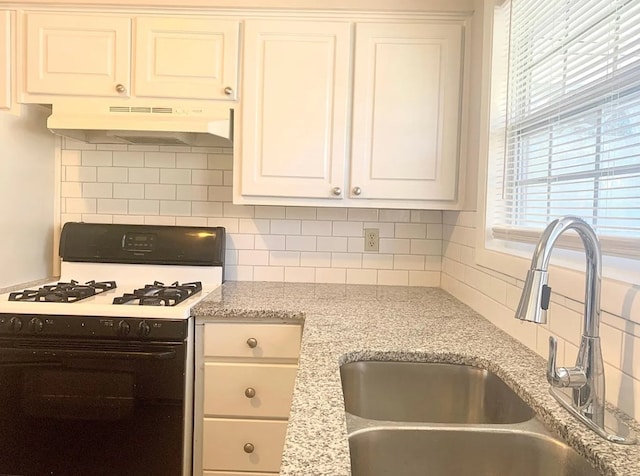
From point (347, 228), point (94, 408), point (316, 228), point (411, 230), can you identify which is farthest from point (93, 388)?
point (411, 230)

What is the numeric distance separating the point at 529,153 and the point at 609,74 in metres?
0.49

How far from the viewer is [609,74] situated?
3.88 ft

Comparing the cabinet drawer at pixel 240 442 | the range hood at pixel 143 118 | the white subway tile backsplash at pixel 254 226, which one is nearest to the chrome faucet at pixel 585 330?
the cabinet drawer at pixel 240 442

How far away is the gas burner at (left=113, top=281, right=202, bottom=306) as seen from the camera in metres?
1.94

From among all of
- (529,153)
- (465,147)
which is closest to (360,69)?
(465,147)

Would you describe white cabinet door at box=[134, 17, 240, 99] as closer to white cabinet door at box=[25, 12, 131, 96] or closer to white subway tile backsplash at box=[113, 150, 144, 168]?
white cabinet door at box=[25, 12, 131, 96]

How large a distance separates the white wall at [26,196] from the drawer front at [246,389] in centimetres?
104

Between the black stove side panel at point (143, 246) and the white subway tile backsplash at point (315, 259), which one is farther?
the white subway tile backsplash at point (315, 259)

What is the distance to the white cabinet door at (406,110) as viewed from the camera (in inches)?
87.4

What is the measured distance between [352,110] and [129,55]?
0.99 metres

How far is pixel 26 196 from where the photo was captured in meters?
2.35

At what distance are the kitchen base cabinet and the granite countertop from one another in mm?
72

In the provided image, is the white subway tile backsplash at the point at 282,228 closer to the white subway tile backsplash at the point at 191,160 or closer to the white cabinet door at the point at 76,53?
the white subway tile backsplash at the point at 191,160

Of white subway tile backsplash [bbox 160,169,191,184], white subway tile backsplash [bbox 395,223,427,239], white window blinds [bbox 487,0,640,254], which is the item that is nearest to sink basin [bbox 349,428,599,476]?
white window blinds [bbox 487,0,640,254]
